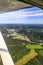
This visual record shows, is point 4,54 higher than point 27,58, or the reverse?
point 4,54

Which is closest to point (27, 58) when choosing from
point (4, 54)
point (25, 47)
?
point (25, 47)

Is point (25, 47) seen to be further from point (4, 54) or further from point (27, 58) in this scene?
point (4, 54)

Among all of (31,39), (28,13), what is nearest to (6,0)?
Result: (28,13)

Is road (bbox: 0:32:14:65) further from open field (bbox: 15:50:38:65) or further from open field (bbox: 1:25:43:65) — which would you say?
open field (bbox: 15:50:38:65)

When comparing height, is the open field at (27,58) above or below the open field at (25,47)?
below

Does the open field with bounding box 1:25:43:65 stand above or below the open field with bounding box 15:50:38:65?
above

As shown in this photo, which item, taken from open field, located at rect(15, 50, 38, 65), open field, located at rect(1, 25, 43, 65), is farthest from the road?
open field, located at rect(15, 50, 38, 65)

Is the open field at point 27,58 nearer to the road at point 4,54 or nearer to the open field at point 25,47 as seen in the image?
the open field at point 25,47

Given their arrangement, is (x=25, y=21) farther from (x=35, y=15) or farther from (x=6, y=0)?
(x=6, y=0)

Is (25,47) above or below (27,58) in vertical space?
above

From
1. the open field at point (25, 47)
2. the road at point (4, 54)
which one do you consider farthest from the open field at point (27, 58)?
the road at point (4, 54)

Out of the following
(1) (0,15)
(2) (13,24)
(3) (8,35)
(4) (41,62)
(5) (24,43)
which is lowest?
(4) (41,62)
